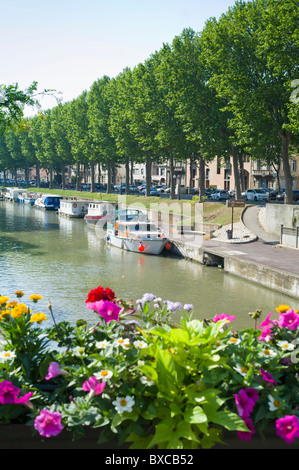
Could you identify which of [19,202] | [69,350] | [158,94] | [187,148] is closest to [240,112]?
[187,148]

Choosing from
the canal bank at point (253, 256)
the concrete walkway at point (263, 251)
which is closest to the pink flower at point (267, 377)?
the canal bank at point (253, 256)

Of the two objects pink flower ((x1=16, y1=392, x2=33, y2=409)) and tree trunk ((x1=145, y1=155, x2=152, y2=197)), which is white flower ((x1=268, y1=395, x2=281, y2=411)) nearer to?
pink flower ((x1=16, y1=392, x2=33, y2=409))

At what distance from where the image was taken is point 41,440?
3.87 metres

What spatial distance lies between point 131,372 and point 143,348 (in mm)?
229

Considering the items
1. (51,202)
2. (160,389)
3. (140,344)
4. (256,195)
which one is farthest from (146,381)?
(51,202)

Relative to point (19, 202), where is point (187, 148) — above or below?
above

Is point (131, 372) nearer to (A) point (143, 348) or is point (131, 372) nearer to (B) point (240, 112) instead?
(A) point (143, 348)

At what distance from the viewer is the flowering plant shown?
376 centimetres

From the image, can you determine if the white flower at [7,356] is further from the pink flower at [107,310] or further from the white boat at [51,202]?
the white boat at [51,202]

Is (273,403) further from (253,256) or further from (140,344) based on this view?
(253,256)

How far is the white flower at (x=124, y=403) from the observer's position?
12.5 ft

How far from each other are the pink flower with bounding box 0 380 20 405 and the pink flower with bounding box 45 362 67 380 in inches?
13.3

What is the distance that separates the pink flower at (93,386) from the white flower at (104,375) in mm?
37
